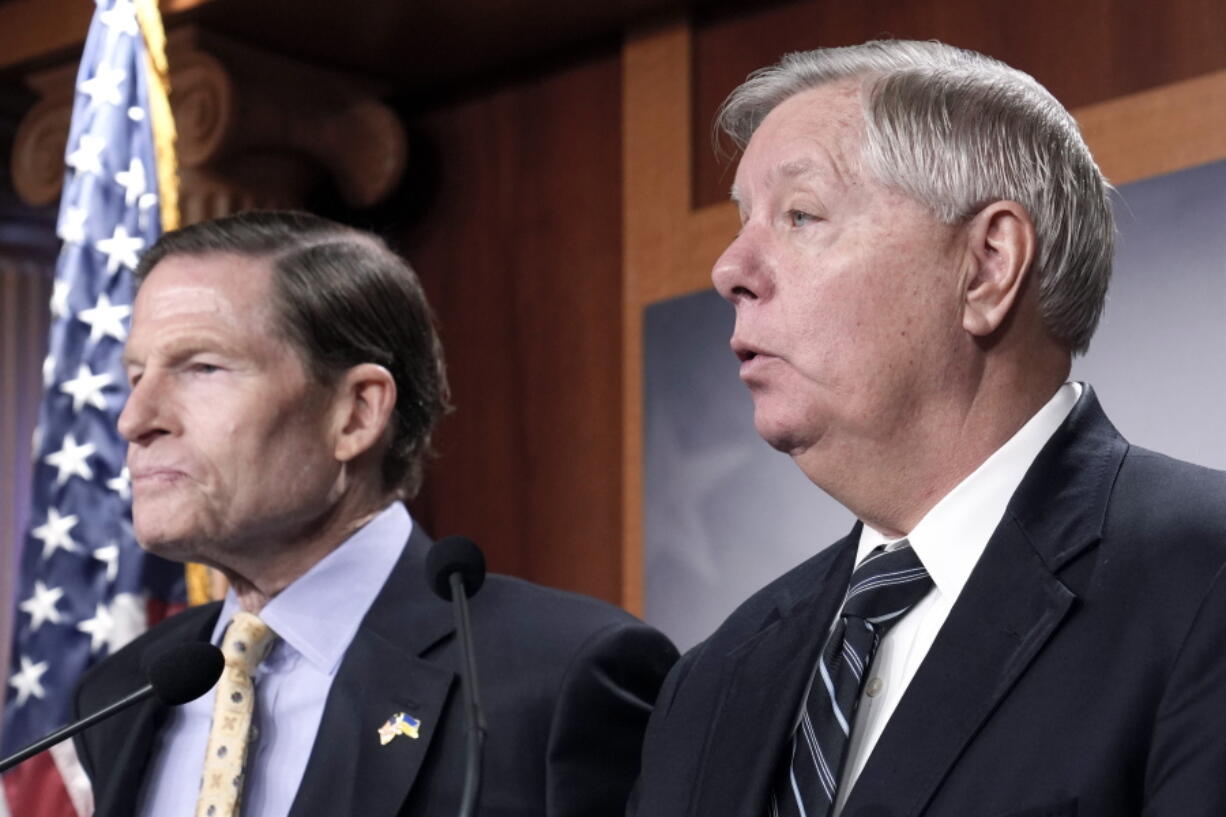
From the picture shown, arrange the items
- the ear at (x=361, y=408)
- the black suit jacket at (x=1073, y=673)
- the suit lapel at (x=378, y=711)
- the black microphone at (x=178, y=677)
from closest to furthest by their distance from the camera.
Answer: the black suit jacket at (x=1073, y=673) → the black microphone at (x=178, y=677) → the suit lapel at (x=378, y=711) → the ear at (x=361, y=408)

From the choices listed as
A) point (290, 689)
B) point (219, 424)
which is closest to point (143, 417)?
point (219, 424)

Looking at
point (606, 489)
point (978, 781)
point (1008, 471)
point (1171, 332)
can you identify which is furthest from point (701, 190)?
point (978, 781)

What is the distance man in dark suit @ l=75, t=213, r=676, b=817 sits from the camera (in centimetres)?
257

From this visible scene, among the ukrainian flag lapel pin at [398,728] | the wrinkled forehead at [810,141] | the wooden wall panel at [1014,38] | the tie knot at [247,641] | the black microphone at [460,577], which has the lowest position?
the ukrainian flag lapel pin at [398,728]

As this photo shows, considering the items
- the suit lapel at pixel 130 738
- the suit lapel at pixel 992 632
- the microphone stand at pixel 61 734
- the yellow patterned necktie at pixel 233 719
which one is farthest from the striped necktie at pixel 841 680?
the suit lapel at pixel 130 738

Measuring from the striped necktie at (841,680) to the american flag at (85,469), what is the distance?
6.04 feet

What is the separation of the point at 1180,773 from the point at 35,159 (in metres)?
3.63

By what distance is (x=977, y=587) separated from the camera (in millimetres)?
1898

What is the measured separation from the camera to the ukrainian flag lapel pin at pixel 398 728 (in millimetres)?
2561

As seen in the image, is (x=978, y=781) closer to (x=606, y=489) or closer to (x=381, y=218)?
(x=606, y=489)

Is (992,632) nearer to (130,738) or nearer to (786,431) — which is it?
(786,431)

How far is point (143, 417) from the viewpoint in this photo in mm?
2764

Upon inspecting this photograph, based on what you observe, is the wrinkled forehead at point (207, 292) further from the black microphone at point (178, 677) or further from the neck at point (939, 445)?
the neck at point (939, 445)

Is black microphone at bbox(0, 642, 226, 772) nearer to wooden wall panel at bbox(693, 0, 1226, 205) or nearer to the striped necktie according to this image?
the striped necktie
